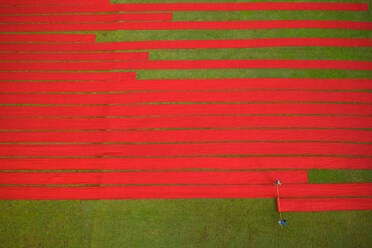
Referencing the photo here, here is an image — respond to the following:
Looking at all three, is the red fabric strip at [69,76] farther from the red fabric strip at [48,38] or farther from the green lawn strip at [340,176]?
the green lawn strip at [340,176]

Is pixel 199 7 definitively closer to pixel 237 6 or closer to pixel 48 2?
pixel 237 6

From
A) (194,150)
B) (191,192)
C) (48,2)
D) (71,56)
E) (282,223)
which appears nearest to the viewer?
(282,223)

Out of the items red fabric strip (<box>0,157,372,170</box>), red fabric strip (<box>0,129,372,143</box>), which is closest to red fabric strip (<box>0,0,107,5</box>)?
red fabric strip (<box>0,129,372,143</box>)

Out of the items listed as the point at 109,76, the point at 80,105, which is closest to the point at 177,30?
the point at 109,76

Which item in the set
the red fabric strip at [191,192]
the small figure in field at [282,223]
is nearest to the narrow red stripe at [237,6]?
the red fabric strip at [191,192]

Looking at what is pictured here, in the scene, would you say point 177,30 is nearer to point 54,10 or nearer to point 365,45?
point 54,10

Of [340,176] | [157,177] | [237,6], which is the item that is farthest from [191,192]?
[237,6]
